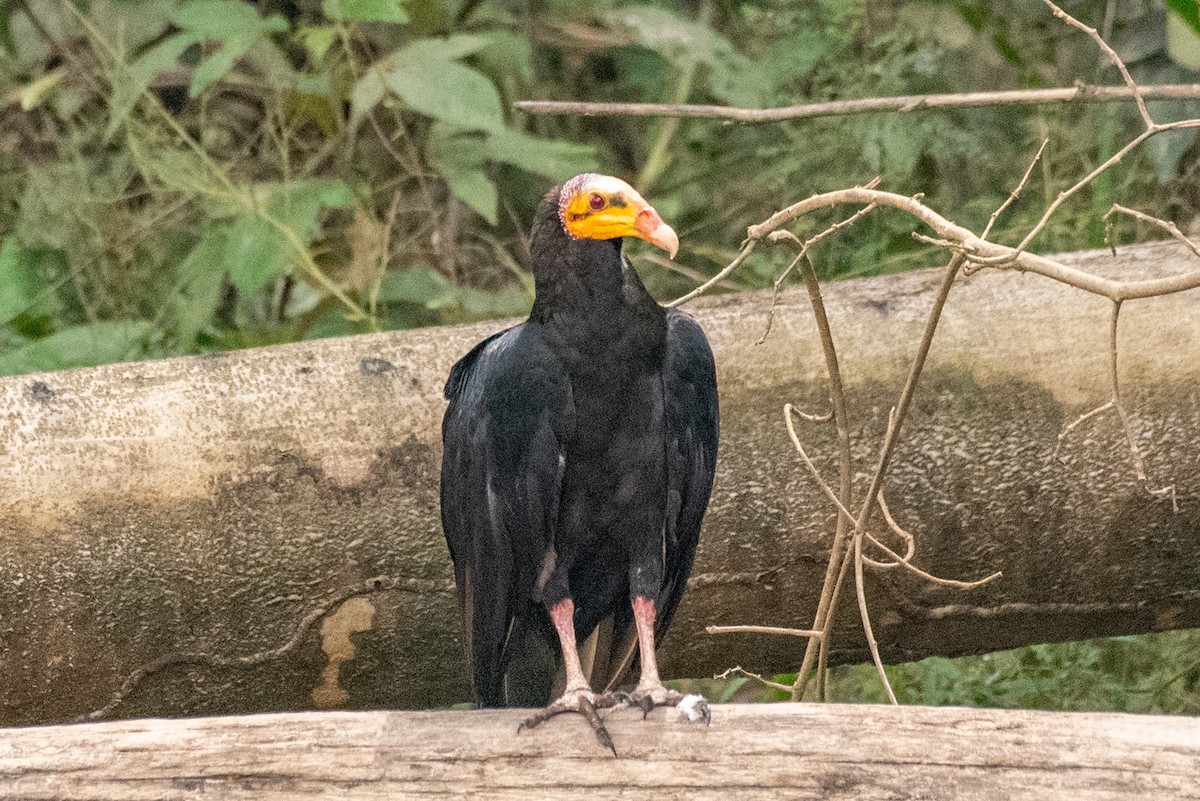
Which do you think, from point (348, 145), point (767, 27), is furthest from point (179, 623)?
point (767, 27)

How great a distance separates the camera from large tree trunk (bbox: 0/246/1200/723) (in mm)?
2791

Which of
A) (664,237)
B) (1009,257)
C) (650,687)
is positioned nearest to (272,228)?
(664,237)

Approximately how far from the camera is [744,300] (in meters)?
3.13

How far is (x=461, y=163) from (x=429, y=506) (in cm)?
201

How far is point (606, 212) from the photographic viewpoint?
2.31 meters

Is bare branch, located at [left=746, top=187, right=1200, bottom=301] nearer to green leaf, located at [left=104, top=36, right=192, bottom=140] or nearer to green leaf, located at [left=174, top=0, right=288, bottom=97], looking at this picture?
green leaf, located at [left=174, top=0, right=288, bottom=97]

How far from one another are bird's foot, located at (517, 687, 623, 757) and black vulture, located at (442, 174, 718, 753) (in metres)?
0.01

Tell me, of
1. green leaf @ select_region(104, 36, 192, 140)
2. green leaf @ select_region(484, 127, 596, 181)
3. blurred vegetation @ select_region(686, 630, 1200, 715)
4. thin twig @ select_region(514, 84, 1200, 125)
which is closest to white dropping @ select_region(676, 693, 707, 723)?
thin twig @ select_region(514, 84, 1200, 125)

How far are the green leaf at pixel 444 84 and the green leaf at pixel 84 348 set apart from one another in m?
1.08

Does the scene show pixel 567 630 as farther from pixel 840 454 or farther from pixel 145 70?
pixel 145 70

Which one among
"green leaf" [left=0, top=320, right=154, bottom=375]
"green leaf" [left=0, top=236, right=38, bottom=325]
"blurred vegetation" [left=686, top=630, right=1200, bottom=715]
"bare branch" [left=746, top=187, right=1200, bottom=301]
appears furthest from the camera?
"green leaf" [left=0, top=236, right=38, bottom=325]

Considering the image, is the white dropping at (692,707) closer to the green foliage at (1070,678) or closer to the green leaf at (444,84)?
the green foliage at (1070,678)

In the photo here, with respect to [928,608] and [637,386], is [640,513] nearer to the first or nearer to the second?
[637,386]

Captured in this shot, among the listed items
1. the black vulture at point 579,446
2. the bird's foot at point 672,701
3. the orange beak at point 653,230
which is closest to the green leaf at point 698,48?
the black vulture at point 579,446
